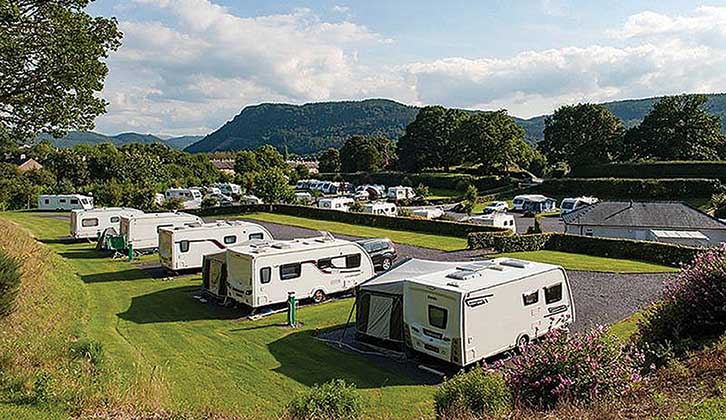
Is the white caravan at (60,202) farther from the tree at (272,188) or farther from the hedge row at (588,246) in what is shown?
the hedge row at (588,246)

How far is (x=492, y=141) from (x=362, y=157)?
23.2 m

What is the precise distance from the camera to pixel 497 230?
2891 cm

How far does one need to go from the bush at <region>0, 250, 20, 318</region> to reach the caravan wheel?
25.6ft

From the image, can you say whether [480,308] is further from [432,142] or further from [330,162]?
[330,162]

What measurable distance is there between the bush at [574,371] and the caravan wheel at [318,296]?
10.0m

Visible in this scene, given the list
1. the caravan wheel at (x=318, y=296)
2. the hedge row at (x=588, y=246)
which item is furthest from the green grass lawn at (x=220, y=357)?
the hedge row at (x=588, y=246)

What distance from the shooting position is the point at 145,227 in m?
25.6

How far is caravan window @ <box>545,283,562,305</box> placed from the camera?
1266 cm

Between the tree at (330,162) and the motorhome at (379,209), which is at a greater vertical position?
the tree at (330,162)

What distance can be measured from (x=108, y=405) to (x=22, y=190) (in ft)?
168

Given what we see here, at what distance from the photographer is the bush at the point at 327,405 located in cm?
698

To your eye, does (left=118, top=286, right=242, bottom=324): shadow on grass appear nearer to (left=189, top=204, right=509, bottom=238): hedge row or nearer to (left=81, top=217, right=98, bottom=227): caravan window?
(left=81, top=217, right=98, bottom=227): caravan window

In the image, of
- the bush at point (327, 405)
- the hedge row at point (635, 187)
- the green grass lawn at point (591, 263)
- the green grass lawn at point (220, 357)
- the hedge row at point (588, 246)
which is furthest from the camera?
the hedge row at point (635, 187)

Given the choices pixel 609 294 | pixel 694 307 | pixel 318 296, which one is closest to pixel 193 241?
pixel 318 296
